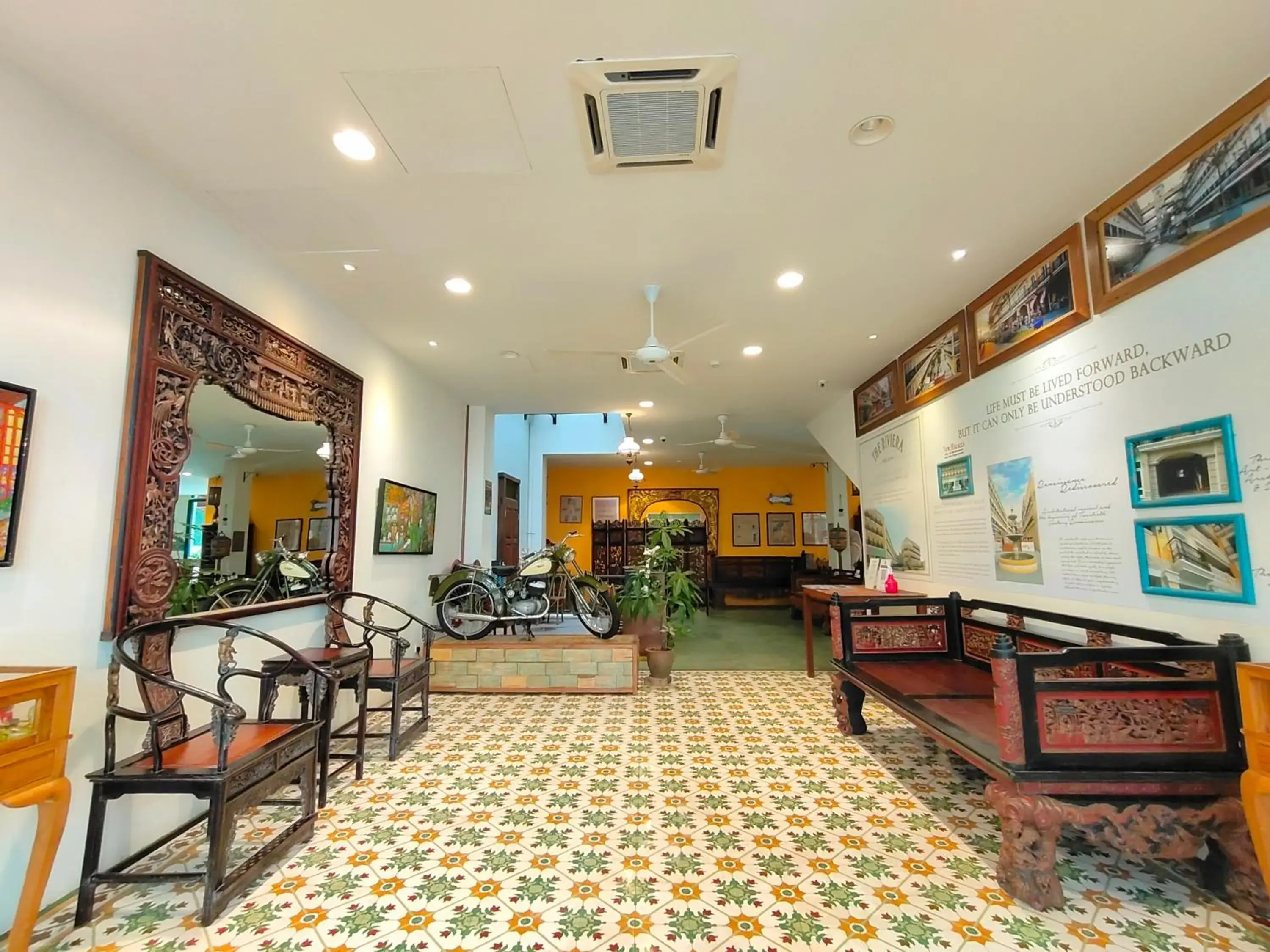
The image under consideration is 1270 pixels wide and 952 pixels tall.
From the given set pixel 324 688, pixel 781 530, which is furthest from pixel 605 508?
pixel 324 688

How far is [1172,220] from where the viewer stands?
92.7 inches

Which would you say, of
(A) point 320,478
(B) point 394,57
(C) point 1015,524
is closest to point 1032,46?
(B) point 394,57

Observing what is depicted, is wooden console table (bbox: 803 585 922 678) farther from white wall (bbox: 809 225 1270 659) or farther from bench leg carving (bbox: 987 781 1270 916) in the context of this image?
bench leg carving (bbox: 987 781 1270 916)

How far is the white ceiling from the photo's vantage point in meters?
1.75

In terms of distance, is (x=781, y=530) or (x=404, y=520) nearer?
(x=404, y=520)

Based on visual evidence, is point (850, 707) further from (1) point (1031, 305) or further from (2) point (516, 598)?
(2) point (516, 598)

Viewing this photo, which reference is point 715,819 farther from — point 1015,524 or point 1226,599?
point 1015,524

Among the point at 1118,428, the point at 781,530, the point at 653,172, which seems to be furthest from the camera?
the point at 781,530

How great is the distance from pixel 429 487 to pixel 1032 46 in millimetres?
5367

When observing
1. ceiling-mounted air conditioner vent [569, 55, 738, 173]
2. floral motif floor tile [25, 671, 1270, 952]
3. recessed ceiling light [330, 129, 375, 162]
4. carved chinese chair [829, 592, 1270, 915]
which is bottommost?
floral motif floor tile [25, 671, 1270, 952]

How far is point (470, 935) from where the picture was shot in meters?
1.79

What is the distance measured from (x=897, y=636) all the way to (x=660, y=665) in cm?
219

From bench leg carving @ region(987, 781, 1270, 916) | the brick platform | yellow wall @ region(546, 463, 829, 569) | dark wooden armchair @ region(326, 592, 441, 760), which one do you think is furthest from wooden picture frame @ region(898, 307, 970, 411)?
yellow wall @ region(546, 463, 829, 569)

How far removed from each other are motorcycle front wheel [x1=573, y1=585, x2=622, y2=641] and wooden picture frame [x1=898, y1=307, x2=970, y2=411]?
11.2 feet
